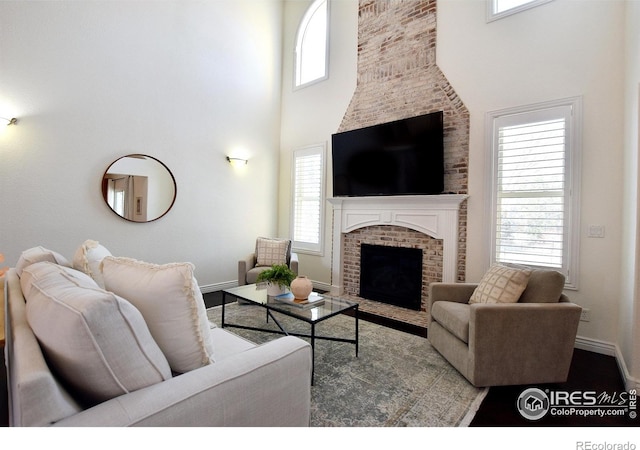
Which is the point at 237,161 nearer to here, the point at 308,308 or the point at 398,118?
the point at 398,118

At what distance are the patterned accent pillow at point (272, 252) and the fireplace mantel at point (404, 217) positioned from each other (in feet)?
2.57

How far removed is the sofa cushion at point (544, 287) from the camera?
229 centimetres

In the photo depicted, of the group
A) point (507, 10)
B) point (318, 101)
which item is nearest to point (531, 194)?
point (507, 10)

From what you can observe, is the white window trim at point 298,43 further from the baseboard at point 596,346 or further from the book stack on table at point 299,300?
the baseboard at point 596,346

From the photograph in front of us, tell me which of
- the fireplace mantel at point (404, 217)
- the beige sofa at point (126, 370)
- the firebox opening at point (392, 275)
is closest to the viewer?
the beige sofa at point (126, 370)

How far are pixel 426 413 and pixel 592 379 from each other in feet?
4.89

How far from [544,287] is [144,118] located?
4707 mm

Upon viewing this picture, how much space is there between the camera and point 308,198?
5.28m

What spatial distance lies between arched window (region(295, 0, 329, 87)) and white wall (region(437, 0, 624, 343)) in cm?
228

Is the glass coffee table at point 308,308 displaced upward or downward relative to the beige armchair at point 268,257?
downward

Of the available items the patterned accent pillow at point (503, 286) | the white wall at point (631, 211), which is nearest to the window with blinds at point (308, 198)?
the patterned accent pillow at point (503, 286)

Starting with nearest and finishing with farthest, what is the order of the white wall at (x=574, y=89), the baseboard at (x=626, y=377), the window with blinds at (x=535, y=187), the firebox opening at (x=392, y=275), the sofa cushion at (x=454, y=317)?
the baseboard at (x=626, y=377), the sofa cushion at (x=454, y=317), the white wall at (x=574, y=89), the window with blinds at (x=535, y=187), the firebox opening at (x=392, y=275)

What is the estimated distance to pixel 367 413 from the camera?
188 centimetres

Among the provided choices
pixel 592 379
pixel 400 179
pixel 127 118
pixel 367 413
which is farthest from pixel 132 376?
pixel 127 118
